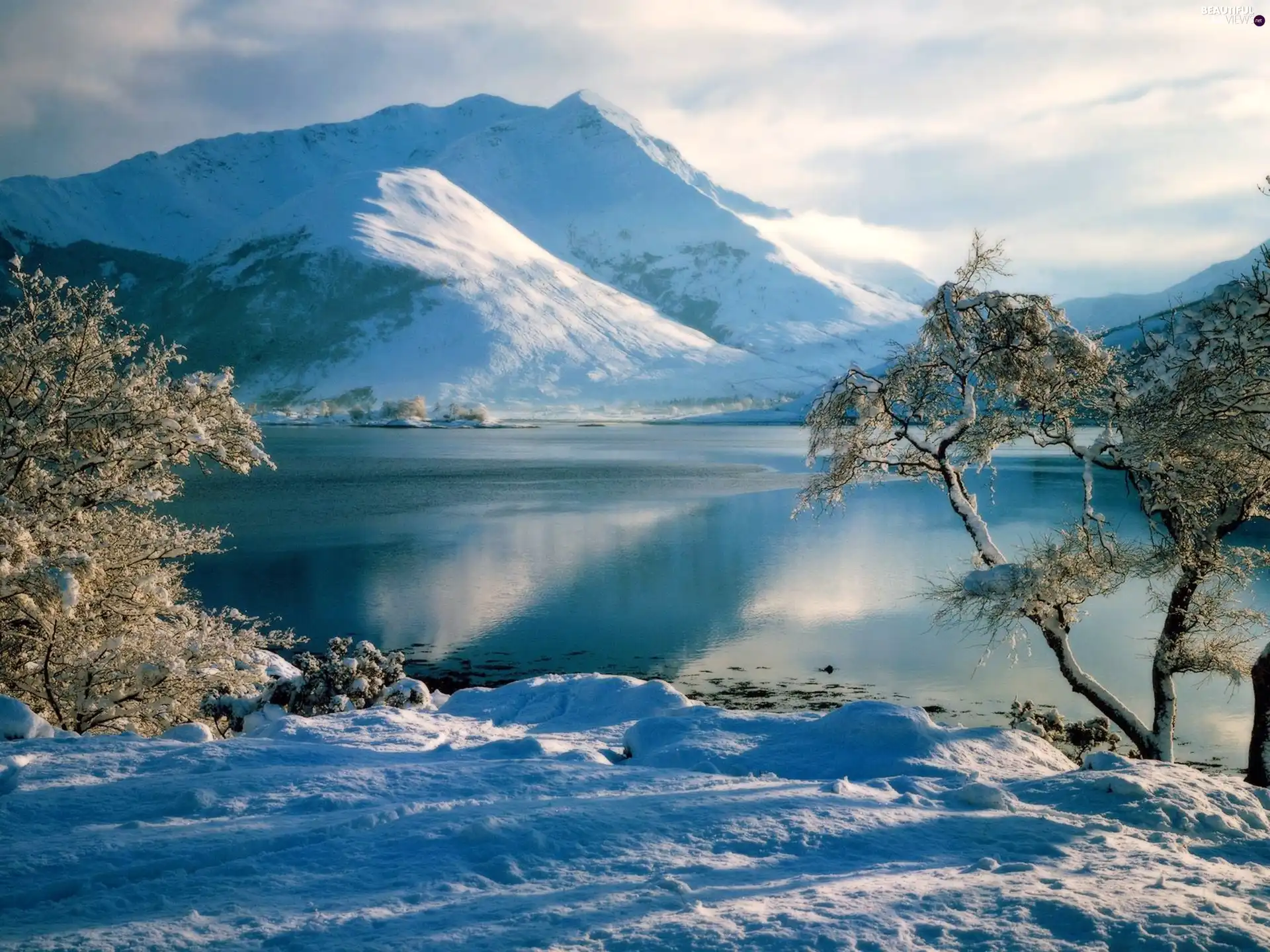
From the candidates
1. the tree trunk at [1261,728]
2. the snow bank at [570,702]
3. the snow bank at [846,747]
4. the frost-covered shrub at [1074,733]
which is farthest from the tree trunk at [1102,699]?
the snow bank at [570,702]

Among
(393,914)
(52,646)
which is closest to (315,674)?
(52,646)

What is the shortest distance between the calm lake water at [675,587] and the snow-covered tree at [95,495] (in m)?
12.3

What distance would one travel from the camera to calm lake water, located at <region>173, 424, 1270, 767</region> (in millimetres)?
28344

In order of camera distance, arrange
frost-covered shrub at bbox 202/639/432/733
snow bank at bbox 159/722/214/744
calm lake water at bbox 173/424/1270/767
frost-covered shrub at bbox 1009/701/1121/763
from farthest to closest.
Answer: calm lake water at bbox 173/424/1270/767
frost-covered shrub at bbox 1009/701/1121/763
frost-covered shrub at bbox 202/639/432/733
snow bank at bbox 159/722/214/744

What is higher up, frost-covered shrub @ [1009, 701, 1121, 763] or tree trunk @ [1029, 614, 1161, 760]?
tree trunk @ [1029, 614, 1161, 760]

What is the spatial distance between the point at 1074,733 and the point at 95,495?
23.9m

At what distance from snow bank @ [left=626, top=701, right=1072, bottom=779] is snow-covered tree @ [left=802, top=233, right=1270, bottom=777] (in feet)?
12.2

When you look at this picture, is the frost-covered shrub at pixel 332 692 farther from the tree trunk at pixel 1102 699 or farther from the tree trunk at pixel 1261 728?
the tree trunk at pixel 1261 728

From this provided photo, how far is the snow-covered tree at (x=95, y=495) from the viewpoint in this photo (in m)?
15.7

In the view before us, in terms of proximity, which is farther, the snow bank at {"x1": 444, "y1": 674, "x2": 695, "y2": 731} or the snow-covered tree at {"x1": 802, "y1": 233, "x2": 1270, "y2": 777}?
the snow bank at {"x1": 444, "y1": 674, "x2": 695, "y2": 731}

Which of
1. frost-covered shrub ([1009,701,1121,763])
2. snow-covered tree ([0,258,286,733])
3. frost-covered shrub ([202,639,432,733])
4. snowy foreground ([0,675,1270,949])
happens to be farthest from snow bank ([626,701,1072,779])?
snow-covered tree ([0,258,286,733])

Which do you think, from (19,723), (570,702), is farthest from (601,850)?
(570,702)

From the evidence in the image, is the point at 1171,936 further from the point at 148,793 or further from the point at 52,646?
the point at 52,646

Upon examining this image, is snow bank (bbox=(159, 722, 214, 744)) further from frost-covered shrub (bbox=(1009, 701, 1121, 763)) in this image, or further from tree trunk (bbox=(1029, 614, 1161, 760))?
frost-covered shrub (bbox=(1009, 701, 1121, 763))
